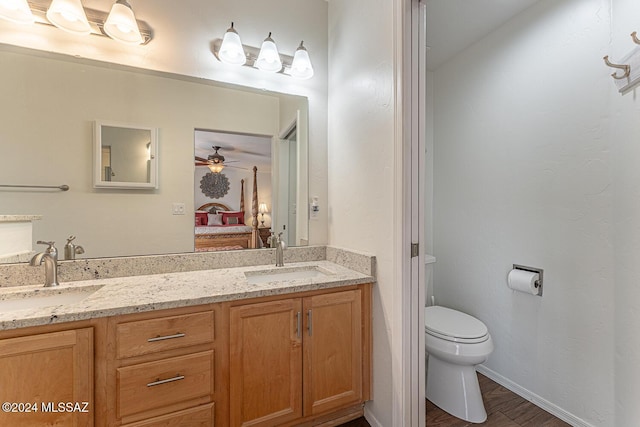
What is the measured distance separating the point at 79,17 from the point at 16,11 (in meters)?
0.24

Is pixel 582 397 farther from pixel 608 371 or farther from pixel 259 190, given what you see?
pixel 259 190

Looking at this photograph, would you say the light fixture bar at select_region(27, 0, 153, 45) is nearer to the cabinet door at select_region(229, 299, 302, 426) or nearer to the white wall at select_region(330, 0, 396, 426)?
the white wall at select_region(330, 0, 396, 426)

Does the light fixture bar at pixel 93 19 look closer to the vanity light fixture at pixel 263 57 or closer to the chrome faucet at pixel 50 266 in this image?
the vanity light fixture at pixel 263 57

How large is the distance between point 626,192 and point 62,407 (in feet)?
8.16

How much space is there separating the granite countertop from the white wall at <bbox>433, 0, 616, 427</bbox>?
110 cm

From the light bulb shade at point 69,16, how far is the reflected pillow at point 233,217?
1.16m

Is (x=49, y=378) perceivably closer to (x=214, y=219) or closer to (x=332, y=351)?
(x=214, y=219)

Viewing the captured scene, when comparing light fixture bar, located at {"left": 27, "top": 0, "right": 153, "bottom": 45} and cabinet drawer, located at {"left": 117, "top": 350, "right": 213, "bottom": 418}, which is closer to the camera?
cabinet drawer, located at {"left": 117, "top": 350, "right": 213, "bottom": 418}

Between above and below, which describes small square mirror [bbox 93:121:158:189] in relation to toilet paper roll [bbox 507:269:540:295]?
above

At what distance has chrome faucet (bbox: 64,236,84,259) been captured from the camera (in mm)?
1404

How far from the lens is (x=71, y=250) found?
4.62 feet

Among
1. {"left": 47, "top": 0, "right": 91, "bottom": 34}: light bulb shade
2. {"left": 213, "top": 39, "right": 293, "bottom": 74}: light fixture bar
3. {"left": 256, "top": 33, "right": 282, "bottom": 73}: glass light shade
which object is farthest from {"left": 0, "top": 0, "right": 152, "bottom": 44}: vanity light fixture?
{"left": 256, "top": 33, "right": 282, "bottom": 73}: glass light shade

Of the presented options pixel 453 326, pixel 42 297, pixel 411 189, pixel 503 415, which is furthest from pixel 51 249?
pixel 503 415

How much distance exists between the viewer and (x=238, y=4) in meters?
1.78
